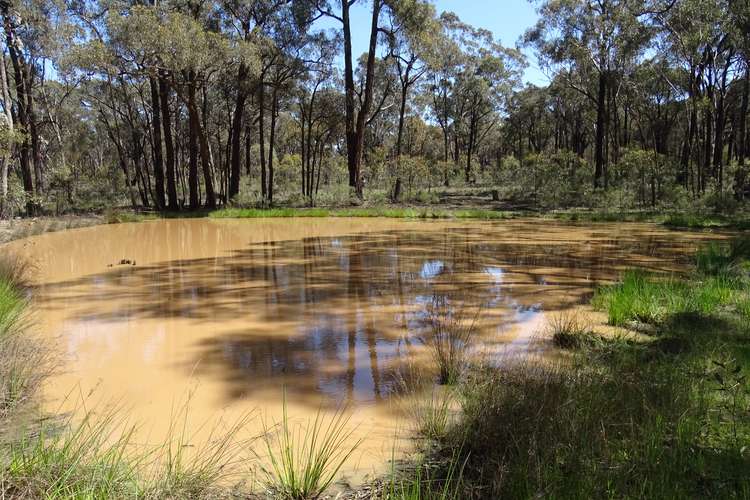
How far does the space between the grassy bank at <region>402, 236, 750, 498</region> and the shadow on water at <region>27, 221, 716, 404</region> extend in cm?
105

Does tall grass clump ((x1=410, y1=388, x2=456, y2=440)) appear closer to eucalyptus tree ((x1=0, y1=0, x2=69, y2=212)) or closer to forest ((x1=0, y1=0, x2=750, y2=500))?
forest ((x1=0, y1=0, x2=750, y2=500))

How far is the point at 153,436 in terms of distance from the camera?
307 cm

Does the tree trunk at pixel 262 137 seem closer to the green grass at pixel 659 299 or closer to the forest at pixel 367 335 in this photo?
the forest at pixel 367 335

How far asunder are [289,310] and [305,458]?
357 cm

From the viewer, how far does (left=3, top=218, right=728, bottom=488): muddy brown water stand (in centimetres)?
363

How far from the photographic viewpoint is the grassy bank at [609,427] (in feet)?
7.09

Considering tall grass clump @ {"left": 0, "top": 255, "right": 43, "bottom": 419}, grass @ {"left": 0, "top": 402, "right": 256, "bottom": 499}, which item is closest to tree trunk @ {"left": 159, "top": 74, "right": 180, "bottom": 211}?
tall grass clump @ {"left": 0, "top": 255, "right": 43, "bottom": 419}

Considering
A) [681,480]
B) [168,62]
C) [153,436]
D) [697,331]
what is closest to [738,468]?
[681,480]

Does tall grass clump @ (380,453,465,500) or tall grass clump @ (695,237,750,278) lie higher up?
tall grass clump @ (695,237,750,278)

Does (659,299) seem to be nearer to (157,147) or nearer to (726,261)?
(726,261)

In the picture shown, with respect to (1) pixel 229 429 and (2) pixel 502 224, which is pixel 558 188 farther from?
(1) pixel 229 429

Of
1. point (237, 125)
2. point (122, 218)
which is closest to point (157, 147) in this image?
point (237, 125)

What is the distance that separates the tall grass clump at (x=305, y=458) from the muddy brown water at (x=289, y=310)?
11 centimetres

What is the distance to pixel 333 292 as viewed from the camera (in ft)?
23.6
